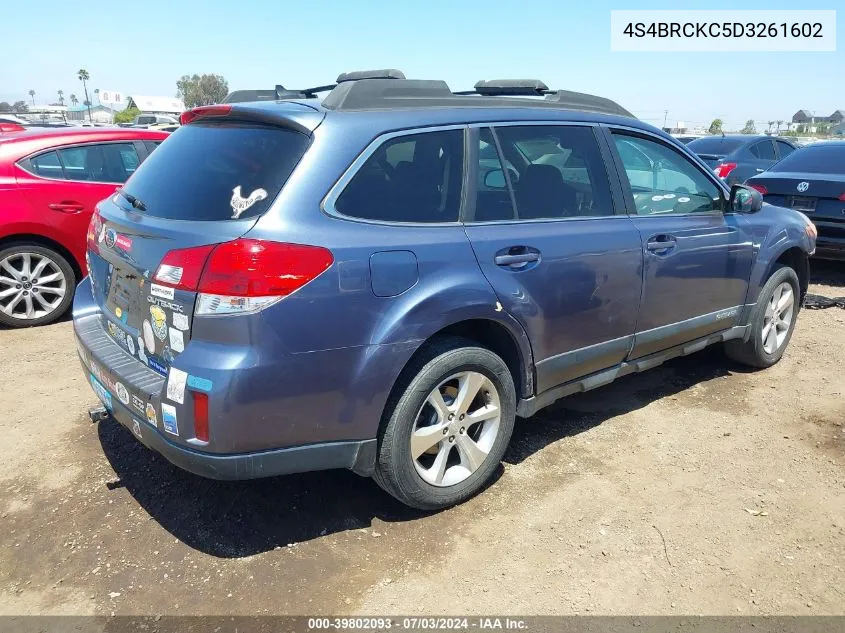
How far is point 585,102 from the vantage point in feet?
12.6

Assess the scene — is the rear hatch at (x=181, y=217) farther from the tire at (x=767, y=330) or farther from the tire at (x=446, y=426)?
the tire at (x=767, y=330)

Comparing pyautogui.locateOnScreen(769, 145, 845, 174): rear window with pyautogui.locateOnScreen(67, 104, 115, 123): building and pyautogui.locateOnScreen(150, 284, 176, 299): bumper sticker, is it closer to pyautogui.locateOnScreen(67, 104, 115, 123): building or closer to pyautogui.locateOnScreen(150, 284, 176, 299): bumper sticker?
pyautogui.locateOnScreen(150, 284, 176, 299): bumper sticker

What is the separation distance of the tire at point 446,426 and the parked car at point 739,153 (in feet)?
31.6

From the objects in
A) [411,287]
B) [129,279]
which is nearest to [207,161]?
[129,279]

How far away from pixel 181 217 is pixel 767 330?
4.13 m

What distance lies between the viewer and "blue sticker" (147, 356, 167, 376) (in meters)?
2.68

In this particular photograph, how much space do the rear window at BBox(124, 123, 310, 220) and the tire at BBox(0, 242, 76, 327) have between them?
10.4 feet

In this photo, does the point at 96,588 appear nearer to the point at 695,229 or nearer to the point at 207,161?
the point at 207,161

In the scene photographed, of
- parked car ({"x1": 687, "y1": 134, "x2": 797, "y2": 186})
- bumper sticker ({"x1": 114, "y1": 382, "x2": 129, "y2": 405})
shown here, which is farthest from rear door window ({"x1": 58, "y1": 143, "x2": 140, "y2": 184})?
parked car ({"x1": 687, "y1": 134, "x2": 797, "y2": 186})

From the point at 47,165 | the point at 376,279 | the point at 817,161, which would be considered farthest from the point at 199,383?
the point at 817,161

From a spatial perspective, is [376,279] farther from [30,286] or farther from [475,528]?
[30,286]

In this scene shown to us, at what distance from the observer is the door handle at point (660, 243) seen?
12.4 feet

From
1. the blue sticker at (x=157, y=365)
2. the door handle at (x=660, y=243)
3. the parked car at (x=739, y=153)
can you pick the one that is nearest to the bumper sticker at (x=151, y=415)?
the blue sticker at (x=157, y=365)

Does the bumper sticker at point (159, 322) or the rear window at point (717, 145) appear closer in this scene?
the bumper sticker at point (159, 322)
